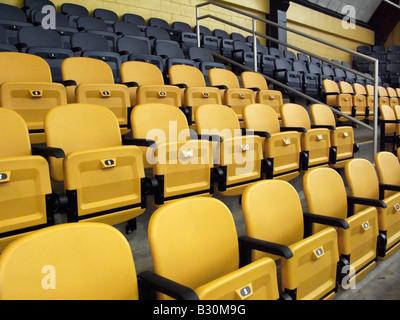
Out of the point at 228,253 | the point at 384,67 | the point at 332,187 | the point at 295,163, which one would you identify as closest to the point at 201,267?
the point at 228,253

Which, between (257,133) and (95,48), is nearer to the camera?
(257,133)

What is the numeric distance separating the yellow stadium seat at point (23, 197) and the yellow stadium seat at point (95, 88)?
1.15 feet

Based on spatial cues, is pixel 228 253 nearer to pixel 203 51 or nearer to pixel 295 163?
pixel 295 163

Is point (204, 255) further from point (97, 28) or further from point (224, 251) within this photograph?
point (97, 28)

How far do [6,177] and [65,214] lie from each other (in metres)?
0.14

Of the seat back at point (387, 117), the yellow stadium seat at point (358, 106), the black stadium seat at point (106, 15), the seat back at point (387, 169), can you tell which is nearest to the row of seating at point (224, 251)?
the seat back at point (387, 169)

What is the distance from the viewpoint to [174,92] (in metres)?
1.03

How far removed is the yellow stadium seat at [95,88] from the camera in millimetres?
859

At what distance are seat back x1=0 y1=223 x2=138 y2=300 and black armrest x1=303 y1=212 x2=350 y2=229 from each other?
1.14 ft

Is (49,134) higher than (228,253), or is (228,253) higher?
(49,134)

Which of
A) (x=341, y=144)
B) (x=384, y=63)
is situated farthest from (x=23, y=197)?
(x=384, y=63)

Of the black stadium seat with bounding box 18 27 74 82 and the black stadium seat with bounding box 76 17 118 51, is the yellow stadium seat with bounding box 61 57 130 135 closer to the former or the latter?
the black stadium seat with bounding box 18 27 74 82

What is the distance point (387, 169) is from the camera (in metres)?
0.94

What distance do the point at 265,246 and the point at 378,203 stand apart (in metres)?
0.36
